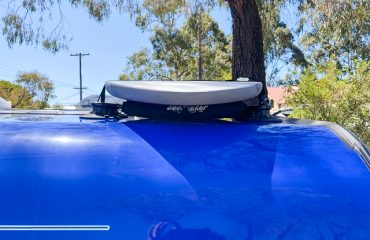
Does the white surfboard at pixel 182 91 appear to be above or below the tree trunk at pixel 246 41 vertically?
below

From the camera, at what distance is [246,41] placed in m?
6.57

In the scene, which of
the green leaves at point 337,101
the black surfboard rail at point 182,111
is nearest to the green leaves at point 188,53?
the green leaves at point 337,101

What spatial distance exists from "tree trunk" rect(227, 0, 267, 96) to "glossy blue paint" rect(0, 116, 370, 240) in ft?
15.2

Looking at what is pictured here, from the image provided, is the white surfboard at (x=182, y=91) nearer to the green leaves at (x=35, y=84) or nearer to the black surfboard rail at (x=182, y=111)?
the black surfboard rail at (x=182, y=111)

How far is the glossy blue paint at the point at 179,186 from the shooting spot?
1562 mm

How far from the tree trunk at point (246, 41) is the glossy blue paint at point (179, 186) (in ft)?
15.2

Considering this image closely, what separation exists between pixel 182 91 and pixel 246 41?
15.7ft

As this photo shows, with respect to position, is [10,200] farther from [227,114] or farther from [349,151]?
[349,151]

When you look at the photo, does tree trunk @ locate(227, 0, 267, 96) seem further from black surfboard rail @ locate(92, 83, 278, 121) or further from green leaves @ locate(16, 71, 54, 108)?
green leaves @ locate(16, 71, 54, 108)

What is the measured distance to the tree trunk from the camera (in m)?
6.50

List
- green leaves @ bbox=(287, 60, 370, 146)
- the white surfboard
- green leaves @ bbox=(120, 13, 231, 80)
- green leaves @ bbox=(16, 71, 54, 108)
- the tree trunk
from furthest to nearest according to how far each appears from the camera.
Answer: green leaves @ bbox=(16, 71, 54, 108), green leaves @ bbox=(120, 13, 231, 80), green leaves @ bbox=(287, 60, 370, 146), the tree trunk, the white surfboard

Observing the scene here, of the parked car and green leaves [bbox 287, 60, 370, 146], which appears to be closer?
the parked car

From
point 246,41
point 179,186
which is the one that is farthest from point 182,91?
point 246,41

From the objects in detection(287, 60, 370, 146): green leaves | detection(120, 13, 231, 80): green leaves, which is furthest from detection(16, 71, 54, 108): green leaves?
detection(287, 60, 370, 146): green leaves
